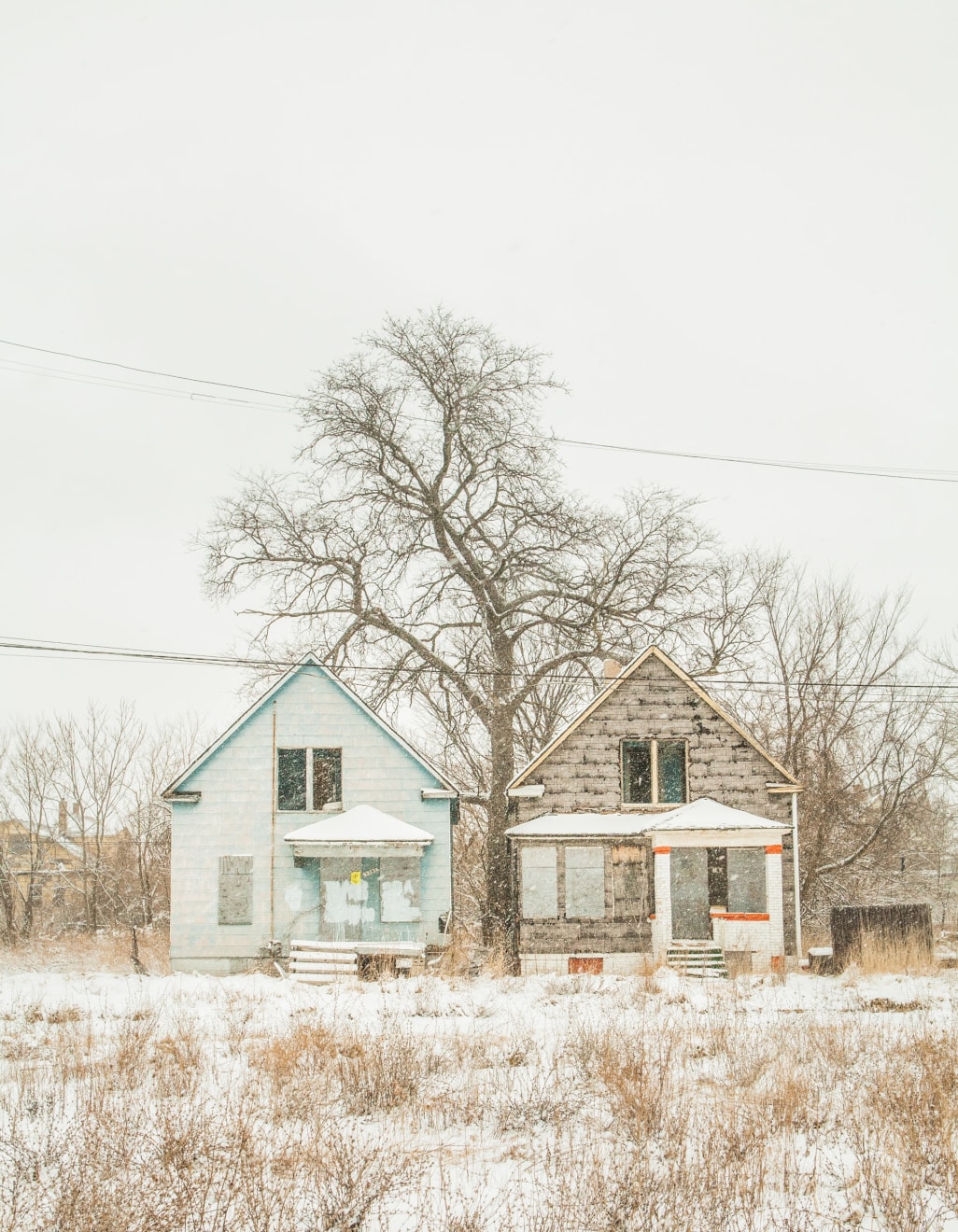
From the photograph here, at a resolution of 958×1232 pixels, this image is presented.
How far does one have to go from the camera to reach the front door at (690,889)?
24.4m

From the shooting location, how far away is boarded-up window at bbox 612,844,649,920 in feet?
77.2

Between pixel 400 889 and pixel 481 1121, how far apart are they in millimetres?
14913

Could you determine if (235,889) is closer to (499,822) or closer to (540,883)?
(540,883)

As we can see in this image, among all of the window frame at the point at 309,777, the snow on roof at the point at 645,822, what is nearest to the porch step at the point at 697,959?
the snow on roof at the point at 645,822

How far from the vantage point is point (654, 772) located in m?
24.5

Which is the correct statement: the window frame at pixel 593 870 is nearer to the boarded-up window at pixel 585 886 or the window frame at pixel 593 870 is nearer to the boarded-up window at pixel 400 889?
the boarded-up window at pixel 585 886

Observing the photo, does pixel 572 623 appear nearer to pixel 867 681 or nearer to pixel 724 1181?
pixel 867 681

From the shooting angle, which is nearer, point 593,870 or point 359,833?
point 359,833

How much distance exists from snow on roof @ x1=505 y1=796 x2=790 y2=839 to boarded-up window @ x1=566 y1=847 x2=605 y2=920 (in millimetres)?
634

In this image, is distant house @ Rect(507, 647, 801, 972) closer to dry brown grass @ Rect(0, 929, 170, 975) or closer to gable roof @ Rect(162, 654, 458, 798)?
gable roof @ Rect(162, 654, 458, 798)

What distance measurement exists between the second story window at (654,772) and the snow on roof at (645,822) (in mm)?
545

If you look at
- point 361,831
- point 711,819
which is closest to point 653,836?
point 711,819

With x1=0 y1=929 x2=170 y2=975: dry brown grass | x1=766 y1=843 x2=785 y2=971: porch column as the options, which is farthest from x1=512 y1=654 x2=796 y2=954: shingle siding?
x1=0 y1=929 x2=170 y2=975: dry brown grass

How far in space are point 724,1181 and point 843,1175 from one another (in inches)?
35.0
